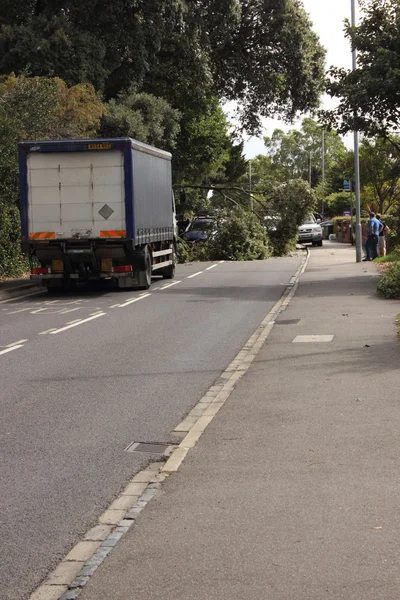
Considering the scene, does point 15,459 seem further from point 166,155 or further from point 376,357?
point 166,155

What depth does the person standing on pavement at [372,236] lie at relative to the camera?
3428cm

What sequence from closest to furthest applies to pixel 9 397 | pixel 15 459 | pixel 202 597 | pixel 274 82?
pixel 202 597
pixel 15 459
pixel 9 397
pixel 274 82

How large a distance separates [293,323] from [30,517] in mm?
10895

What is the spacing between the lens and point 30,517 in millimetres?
5879

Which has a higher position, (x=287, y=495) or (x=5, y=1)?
(x=5, y=1)

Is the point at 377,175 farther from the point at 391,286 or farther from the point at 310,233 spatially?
the point at 391,286

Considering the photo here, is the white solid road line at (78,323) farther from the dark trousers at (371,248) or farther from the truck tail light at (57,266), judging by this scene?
the dark trousers at (371,248)

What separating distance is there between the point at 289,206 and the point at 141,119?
30.2ft

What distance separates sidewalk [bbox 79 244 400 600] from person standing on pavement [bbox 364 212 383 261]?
78.0ft

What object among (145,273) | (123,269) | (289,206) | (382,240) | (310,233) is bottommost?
(145,273)

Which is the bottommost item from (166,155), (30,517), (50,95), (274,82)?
(30,517)

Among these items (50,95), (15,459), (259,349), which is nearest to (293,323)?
(259,349)

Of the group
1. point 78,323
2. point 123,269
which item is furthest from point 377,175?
point 78,323

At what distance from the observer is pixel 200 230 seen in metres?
42.7
